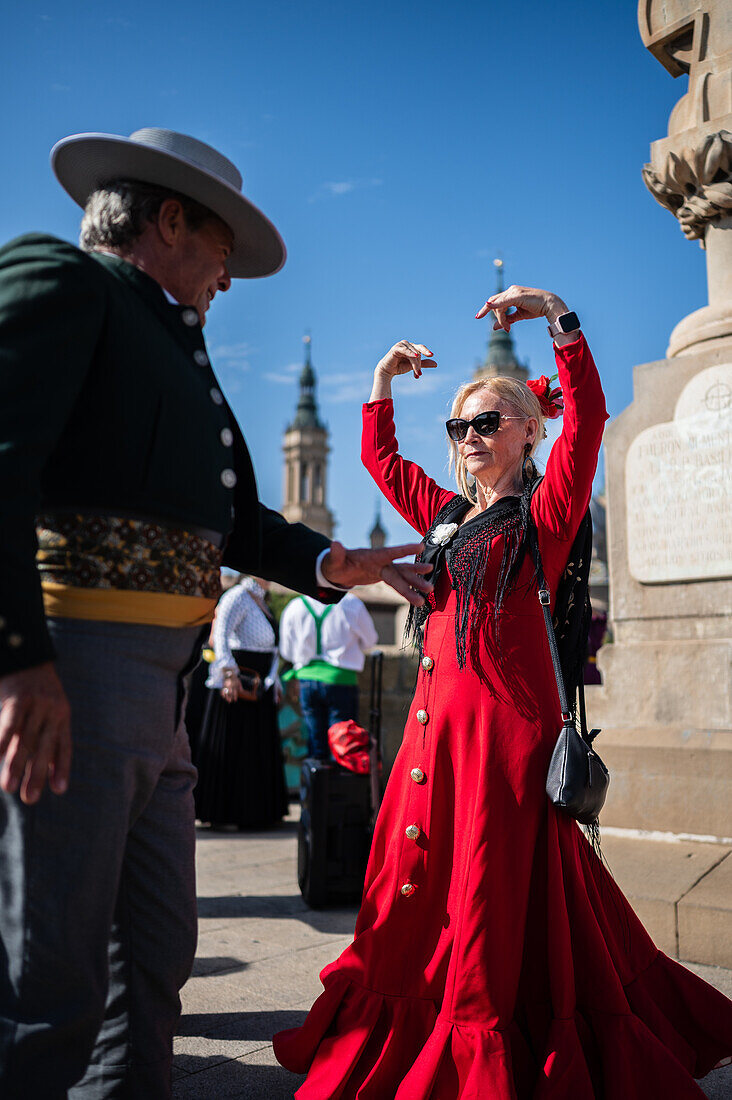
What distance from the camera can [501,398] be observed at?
9.05ft

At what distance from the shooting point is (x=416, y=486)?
3.08 meters

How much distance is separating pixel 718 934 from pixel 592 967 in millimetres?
1229

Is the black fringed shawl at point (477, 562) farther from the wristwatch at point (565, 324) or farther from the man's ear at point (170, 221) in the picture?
the man's ear at point (170, 221)

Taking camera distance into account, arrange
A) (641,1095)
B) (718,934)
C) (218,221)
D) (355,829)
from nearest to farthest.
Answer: (218,221)
(641,1095)
(718,934)
(355,829)

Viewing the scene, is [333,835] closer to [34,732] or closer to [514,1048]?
[514,1048]

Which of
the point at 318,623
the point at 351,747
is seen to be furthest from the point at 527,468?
the point at 318,623

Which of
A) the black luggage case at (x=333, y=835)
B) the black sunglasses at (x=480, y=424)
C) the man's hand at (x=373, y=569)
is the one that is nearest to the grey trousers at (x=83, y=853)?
the man's hand at (x=373, y=569)

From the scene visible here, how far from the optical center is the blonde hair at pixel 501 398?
109 inches

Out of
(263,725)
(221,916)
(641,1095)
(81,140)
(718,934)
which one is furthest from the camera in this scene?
(263,725)

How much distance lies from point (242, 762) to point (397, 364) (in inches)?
186

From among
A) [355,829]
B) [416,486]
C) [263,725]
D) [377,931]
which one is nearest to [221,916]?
[355,829]

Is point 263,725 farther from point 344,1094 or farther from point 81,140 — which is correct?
point 81,140

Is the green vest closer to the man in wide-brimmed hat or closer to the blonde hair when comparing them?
the blonde hair

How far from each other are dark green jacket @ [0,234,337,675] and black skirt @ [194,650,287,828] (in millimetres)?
5398
